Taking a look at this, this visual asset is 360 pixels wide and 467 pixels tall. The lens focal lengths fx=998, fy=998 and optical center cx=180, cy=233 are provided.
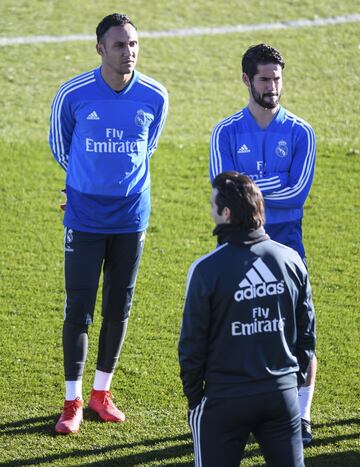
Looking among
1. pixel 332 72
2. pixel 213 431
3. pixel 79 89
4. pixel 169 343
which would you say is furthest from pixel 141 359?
pixel 332 72

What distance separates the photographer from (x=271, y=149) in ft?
19.5

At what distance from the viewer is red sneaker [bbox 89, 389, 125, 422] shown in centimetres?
638

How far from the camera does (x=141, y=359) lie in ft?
23.9

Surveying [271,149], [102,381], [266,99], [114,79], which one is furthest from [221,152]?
[102,381]

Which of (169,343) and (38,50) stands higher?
(38,50)

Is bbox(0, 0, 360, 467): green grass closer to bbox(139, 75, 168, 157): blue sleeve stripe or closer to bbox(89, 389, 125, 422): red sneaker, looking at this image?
bbox(89, 389, 125, 422): red sneaker

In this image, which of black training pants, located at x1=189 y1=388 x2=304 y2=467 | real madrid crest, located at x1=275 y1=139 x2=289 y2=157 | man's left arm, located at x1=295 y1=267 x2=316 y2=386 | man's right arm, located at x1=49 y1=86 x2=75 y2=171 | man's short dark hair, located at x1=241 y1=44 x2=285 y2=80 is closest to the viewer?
black training pants, located at x1=189 y1=388 x2=304 y2=467

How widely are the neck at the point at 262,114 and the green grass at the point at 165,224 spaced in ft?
6.41

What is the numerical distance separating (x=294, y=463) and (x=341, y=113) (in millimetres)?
8655

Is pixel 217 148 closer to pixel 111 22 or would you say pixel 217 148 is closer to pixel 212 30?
pixel 111 22

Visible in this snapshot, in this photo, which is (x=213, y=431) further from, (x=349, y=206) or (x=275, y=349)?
(x=349, y=206)

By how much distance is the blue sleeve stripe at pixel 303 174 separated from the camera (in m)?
5.93

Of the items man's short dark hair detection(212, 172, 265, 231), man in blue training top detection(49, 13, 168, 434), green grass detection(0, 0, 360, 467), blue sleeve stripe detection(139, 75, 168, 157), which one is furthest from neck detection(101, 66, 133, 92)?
green grass detection(0, 0, 360, 467)

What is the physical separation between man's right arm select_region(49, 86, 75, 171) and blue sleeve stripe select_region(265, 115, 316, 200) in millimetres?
1369
